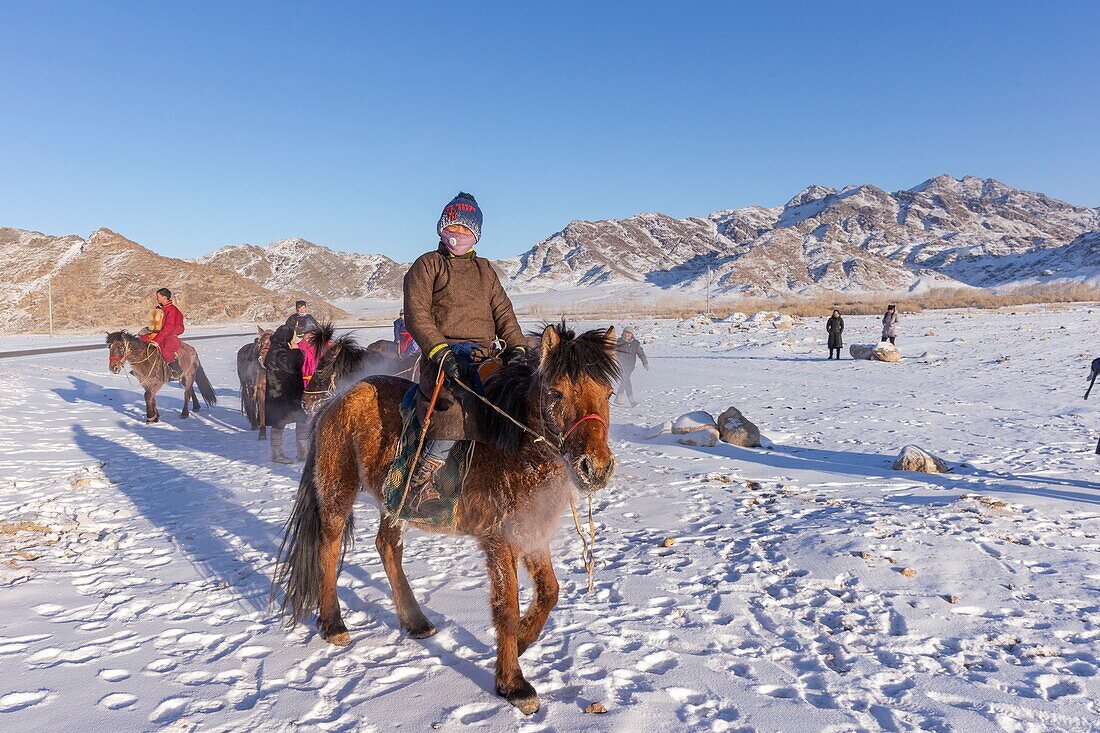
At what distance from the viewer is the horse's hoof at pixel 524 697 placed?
11.0 ft

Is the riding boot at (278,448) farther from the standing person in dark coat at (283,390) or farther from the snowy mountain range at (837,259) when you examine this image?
the snowy mountain range at (837,259)

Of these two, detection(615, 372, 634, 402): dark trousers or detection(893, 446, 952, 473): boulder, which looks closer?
detection(893, 446, 952, 473): boulder

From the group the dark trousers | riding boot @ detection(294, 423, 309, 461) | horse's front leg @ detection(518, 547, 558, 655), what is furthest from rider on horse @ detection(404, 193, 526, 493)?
the dark trousers

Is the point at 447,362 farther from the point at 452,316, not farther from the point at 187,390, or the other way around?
the point at 187,390

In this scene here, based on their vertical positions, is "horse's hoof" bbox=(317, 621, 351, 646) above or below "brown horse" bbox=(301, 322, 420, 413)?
below

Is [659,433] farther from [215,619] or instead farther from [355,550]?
[215,619]

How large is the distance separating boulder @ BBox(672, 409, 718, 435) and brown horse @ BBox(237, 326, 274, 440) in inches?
294

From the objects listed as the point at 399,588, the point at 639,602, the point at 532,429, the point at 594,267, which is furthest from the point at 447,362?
the point at 594,267

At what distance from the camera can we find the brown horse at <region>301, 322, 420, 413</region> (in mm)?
8422

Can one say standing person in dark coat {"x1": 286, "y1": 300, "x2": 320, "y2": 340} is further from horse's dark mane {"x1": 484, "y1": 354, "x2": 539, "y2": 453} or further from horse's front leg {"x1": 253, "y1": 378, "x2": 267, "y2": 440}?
horse's dark mane {"x1": 484, "y1": 354, "x2": 539, "y2": 453}

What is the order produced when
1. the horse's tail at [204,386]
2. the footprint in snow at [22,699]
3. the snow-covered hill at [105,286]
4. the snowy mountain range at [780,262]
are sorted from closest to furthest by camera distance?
the footprint in snow at [22,699], the horse's tail at [204,386], the snow-covered hill at [105,286], the snowy mountain range at [780,262]

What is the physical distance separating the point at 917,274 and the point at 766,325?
110555mm

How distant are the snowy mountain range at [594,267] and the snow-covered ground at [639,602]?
3313 mm

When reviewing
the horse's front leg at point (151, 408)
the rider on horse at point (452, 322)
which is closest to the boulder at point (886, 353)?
the rider on horse at point (452, 322)
